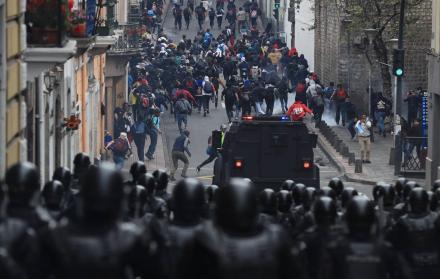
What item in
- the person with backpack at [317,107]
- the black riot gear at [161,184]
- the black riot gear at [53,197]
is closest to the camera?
the black riot gear at [53,197]

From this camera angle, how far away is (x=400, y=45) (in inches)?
1572

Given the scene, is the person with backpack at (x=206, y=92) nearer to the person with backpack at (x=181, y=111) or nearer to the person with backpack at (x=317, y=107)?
the person with backpack at (x=317, y=107)

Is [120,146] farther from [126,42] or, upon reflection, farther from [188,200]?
[188,200]

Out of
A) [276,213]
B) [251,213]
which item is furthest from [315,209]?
[251,213]

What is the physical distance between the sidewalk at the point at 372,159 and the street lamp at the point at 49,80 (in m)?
10.4

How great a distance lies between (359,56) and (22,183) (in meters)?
45.0

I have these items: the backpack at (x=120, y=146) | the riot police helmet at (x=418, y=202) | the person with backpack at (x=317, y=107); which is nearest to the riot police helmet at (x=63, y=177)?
the riot police helmet at (x=418, y=202)

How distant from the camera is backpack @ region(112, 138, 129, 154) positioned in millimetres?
39156

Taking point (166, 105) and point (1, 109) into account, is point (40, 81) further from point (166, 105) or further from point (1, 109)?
point (166, 105)

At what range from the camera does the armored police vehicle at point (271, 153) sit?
30.7 m

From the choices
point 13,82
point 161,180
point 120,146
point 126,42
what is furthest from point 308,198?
point 126,42

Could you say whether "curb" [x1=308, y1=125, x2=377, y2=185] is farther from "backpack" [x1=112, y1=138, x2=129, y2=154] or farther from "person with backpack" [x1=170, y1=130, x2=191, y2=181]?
"backpack" [x1=112, y1=138, x2=129, y2=154]

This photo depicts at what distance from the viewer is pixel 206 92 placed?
2089 inches

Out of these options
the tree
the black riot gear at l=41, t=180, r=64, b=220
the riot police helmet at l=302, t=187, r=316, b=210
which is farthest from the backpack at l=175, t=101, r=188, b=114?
the black riot gear at l=41, t=180, r=64, b=220
